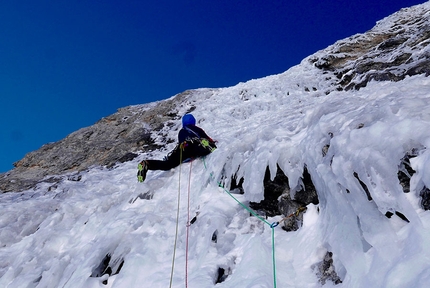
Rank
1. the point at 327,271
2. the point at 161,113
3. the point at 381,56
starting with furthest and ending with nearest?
the point at 161,113 < the point at 381,56 < the point at 327,271

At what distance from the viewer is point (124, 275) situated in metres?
3.70

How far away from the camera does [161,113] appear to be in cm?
1538

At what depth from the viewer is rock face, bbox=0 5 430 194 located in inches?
360

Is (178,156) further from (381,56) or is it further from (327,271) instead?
(381,56)

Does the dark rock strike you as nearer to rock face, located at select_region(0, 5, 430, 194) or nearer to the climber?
the climber

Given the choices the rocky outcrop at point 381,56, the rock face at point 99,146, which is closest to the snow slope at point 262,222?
the rocky outcrop at point 381,56

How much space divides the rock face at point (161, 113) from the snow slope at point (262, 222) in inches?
159

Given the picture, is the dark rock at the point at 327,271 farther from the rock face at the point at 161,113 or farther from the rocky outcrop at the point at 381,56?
the rock face at the point at 161,113

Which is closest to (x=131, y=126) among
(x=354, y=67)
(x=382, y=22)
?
(x=354, y=67)

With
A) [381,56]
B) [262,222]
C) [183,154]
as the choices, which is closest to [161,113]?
[183,154]

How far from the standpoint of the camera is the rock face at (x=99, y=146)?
37.5 feet

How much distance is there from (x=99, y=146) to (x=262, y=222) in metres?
10.6

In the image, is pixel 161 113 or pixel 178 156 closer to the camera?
pixel 178 156

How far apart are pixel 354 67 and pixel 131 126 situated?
9.50 meters
